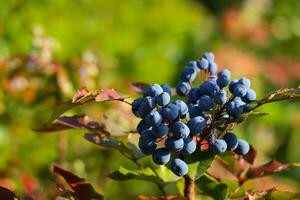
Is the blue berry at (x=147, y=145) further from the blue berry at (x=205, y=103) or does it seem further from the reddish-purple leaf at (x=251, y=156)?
the reddish-purple leaf at (x=251, y=156)

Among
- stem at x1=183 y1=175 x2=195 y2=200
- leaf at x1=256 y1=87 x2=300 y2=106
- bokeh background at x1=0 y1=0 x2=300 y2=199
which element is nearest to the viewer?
leaf at x1=256 y1=87 x2=300 y2=106

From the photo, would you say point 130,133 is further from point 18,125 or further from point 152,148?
point 18,125

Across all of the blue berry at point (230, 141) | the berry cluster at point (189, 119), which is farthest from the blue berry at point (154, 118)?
the blue berry at point (230, 141)

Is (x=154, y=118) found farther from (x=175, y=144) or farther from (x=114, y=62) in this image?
(x=114, y=62)

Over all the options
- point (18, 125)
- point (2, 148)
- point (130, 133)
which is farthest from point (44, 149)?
point (130, 133)

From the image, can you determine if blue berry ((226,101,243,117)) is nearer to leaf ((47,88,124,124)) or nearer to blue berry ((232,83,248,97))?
blue berry ((232,83,248,97))

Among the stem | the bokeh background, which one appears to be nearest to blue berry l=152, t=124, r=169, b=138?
the stem
